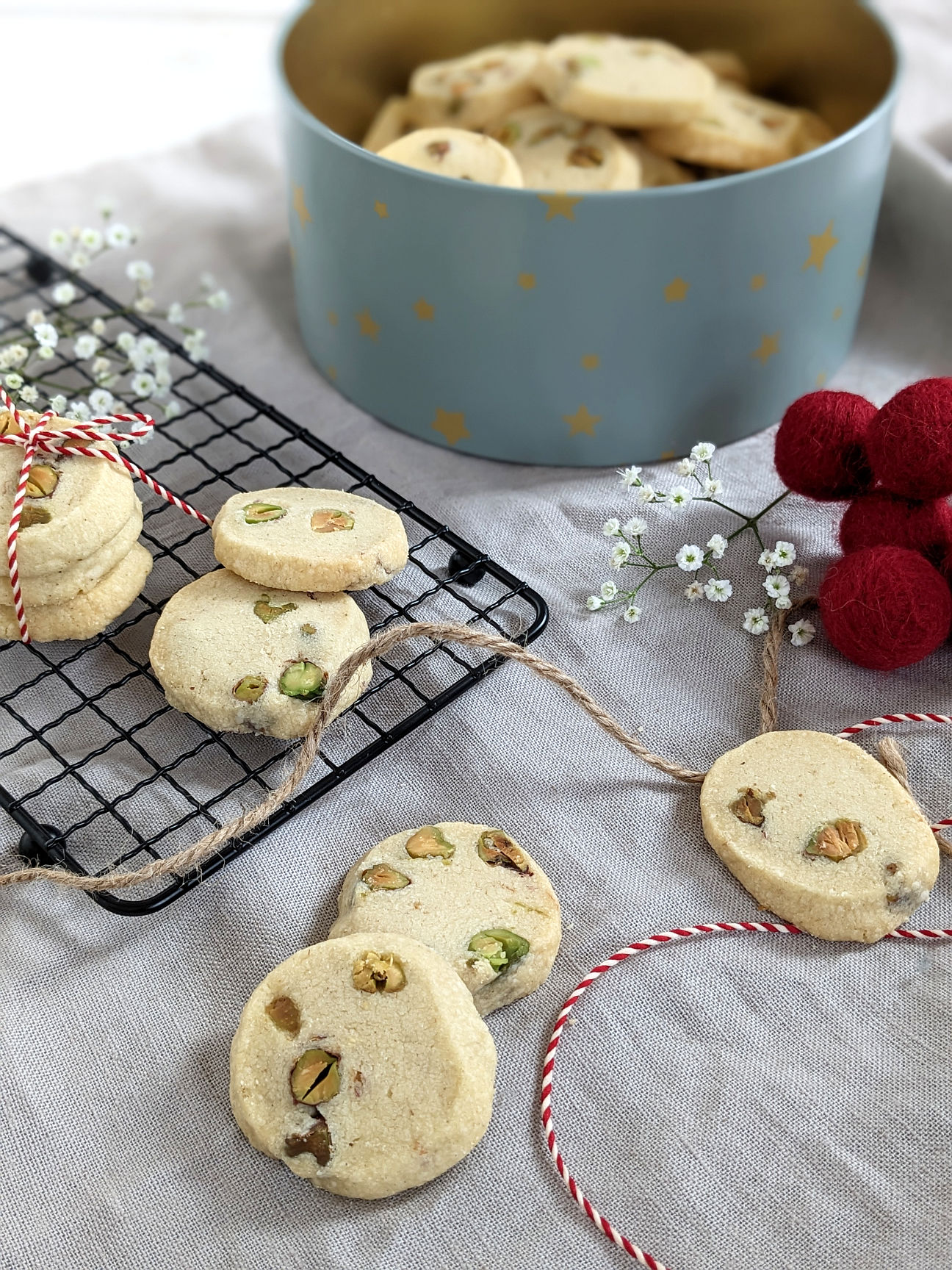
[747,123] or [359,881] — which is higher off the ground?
[747,123]

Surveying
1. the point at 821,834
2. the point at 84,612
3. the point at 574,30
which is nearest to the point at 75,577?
the point at 84,612

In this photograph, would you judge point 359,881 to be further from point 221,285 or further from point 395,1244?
point 221,285

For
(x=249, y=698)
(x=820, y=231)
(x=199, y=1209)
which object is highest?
(x=820, y=231)

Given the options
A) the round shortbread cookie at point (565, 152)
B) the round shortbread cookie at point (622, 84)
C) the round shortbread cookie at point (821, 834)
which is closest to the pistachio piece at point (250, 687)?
the round shortbread cookie at point (821, 834)

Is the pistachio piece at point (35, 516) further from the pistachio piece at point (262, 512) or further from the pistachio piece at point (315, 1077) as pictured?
the pistachio piece at point (315, 1077)

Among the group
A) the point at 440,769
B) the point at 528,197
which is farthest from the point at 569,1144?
the point at 528,197

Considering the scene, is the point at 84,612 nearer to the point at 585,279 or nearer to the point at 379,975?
the point at 379,975

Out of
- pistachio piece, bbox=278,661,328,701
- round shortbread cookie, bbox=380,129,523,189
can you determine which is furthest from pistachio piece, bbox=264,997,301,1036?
round shortbread cookie, bbox=380,129,523,189

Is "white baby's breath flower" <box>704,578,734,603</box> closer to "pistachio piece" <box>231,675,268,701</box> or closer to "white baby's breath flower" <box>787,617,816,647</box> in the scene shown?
"white baby's breath flower" <box>787,617,816,647</box>
